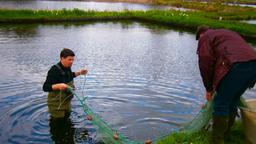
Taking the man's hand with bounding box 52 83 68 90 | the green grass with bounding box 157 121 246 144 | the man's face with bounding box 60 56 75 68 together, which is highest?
the man's face with bounding box 60 56 75 68

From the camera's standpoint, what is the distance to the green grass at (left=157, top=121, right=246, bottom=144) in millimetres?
6590

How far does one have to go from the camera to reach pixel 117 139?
640 centimetres

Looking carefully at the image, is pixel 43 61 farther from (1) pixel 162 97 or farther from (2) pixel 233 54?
(2) pixel 233 54

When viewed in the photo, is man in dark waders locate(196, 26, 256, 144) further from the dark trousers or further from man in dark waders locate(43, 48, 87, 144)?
man in dark waders locate(43, 48, 87, 144)

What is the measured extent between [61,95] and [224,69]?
12.7 ft

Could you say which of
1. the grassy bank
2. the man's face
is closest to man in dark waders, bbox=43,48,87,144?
the man's face

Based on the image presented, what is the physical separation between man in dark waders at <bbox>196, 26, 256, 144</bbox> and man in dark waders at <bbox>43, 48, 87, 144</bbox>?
9.74 feet

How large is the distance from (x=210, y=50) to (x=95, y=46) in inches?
647

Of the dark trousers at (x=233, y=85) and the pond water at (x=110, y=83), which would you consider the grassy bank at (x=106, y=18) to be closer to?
the pond water at (x=110, y=83)

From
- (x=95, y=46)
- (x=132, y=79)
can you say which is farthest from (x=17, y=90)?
(x=95, y=46)

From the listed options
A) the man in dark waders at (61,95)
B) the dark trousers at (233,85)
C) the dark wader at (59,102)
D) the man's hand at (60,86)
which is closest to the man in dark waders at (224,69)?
the dark trousers at (233,85)

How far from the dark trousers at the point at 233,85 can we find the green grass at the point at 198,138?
1155mm

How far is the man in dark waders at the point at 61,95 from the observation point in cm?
758

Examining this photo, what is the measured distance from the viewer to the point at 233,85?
5.38m
